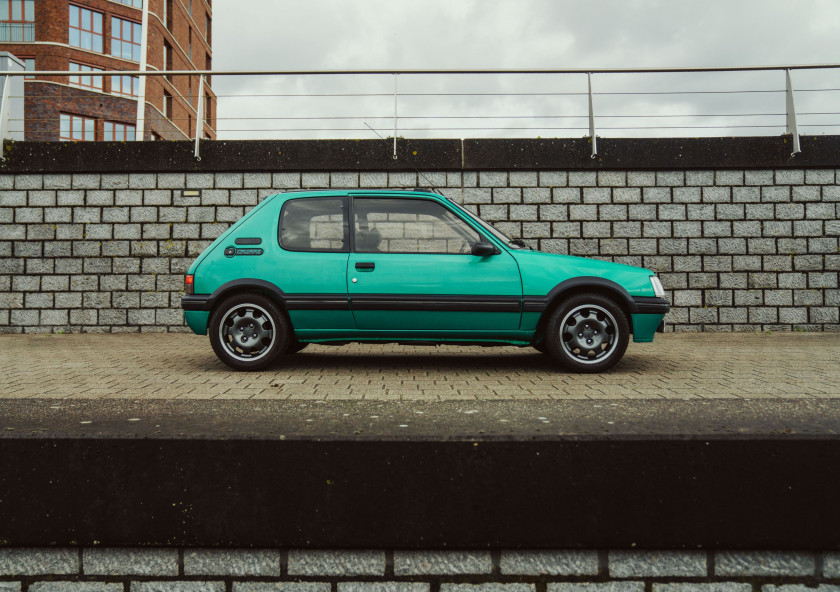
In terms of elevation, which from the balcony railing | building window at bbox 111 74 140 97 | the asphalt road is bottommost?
the asphalt road

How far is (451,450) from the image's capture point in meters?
2.55

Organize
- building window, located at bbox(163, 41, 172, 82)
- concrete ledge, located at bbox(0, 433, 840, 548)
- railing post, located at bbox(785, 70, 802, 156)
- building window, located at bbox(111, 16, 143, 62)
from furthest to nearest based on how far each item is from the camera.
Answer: building window, located at bbox(163, 41, 172, 82)
building window, located at bbox(111, 16, 143, 62)
railing post, located at bbox(785, 70, 802, 156)
concrete ledge, located at bbox(0, 433, 840, 548)

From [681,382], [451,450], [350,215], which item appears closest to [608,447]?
[451,450]

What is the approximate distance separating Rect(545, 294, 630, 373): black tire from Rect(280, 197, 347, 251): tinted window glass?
2.10m

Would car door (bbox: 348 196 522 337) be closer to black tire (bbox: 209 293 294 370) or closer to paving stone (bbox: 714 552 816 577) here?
black tire (bbox: 209 293 294 370)

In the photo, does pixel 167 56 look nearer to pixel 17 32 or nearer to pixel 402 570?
pixel 17 32

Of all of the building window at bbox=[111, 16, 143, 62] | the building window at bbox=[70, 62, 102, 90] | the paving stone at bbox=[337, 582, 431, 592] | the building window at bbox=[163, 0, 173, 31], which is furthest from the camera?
the building window at bbox=[163, 0, 173, 31]

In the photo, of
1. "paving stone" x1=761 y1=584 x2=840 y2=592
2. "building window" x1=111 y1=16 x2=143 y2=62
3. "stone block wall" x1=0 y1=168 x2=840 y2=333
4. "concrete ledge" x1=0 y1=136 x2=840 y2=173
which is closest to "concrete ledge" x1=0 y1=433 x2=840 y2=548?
"paving stone" x1=761 y1=584 x2=840 y2=592

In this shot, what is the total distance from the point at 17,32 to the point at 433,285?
36.0 metres

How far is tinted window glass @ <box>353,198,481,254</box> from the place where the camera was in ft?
18.2

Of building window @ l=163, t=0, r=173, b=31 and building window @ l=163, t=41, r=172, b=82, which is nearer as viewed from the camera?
building window @ l=163, t=41, r=172, b=82

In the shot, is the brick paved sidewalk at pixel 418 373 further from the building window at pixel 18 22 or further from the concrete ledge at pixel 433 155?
the building window at pixel 18 22

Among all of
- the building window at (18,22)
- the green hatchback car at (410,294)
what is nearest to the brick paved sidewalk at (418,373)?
the green hatchback car at (410,294)

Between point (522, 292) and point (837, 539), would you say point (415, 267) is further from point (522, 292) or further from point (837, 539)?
point (837, 539)
